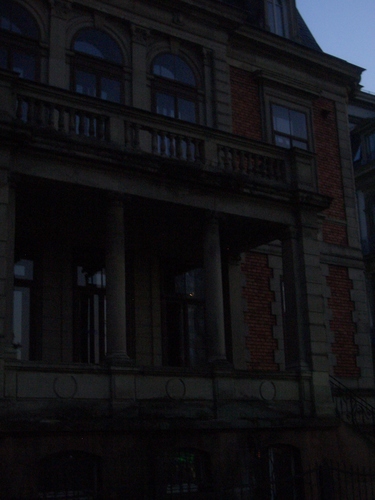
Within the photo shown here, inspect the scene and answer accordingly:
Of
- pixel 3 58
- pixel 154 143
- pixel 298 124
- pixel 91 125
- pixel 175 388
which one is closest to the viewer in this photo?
pixel 175 388

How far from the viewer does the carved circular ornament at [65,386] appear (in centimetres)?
1123

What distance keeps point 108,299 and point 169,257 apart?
14.2ft

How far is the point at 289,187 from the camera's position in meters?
15.1

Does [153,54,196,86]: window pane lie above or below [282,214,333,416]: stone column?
above

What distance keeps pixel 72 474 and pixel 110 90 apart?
9.26 meters

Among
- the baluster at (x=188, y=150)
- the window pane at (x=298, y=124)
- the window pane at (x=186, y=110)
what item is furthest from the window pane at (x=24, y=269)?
the window pane at (x=298, y=124)

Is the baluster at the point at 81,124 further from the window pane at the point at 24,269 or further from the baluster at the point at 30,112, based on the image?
the window pane at the point at 24,269

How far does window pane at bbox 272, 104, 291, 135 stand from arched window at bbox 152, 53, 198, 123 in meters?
2.64

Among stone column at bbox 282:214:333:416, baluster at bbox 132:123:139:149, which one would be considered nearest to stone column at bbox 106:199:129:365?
baluster at bbox 132:123:139:149

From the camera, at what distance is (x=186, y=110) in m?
17.9

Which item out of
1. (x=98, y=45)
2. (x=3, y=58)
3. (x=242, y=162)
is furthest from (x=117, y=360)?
(x=98, y=45)

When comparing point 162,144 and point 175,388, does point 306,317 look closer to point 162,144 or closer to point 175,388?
point 175,388

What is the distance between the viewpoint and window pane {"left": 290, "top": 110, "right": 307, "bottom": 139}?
20.0m

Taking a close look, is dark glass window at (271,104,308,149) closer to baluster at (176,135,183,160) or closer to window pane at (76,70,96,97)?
window pane at (76,70,96,97)
